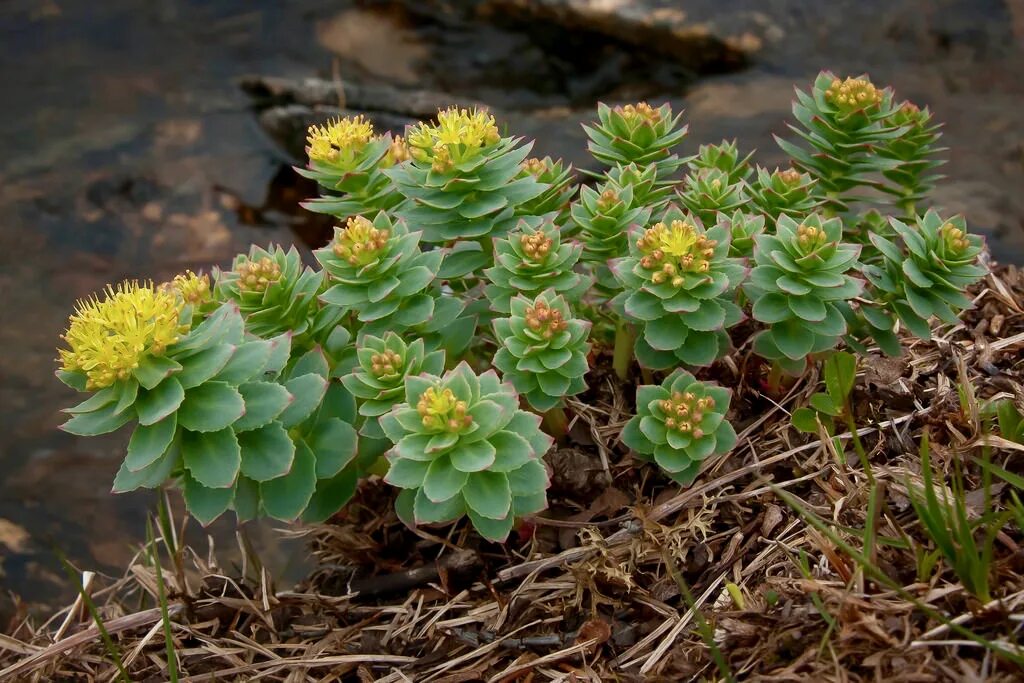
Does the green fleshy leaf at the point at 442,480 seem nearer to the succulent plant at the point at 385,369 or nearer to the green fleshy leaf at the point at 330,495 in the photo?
the succulent plant at the point at 385,369

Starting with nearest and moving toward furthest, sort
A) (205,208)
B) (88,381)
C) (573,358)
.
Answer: (88,381) < (573,358) < (205,208)

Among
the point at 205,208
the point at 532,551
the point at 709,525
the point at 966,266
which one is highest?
the point at 966,266

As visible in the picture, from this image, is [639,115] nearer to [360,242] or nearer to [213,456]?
[360,242]

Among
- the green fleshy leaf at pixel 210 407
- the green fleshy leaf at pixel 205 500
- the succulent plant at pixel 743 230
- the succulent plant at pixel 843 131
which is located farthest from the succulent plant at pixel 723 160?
the green fleshy leaf at pixel 205 500

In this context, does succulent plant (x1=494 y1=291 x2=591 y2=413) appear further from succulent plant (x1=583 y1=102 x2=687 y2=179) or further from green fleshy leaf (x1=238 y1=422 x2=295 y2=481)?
succulent plant (x1=583 y1=102 x2=687 y2=179)

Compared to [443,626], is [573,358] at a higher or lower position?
higher

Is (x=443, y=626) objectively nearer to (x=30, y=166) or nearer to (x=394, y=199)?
(x=394, y=199)

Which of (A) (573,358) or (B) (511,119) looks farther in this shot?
(B) (511,119)

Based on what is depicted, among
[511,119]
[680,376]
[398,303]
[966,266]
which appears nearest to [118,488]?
[398,303]
